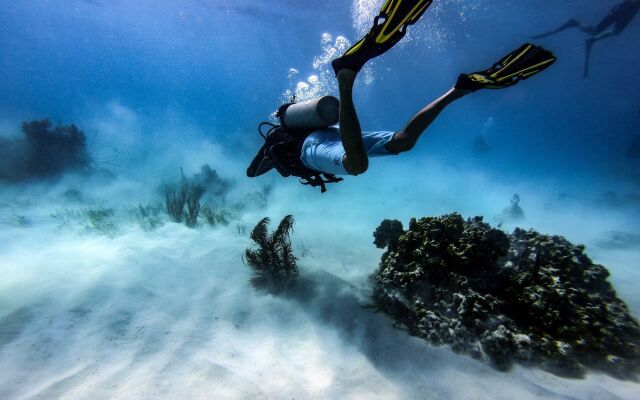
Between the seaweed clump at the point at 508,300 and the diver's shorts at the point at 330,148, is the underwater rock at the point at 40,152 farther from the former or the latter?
the seaweed clump at the point at 508,300

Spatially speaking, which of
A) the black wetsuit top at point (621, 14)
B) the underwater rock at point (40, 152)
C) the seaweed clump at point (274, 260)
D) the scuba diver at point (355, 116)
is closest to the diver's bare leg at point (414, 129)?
the scuba diver at point (355, 116)

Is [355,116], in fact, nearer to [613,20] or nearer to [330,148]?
[330,148]

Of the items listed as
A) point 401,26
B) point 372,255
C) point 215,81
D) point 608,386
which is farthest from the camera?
point 215,81

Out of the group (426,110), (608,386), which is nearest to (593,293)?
(608,386)

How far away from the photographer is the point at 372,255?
775 centimetres

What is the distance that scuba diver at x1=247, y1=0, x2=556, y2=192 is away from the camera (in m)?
2.62

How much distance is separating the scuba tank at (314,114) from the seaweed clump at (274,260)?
1.90 meters

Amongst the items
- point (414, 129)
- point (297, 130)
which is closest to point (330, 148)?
point (414, 129)

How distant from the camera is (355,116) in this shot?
2.79 m

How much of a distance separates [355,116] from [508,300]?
353 cm

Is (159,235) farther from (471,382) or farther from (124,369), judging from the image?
(471,382)

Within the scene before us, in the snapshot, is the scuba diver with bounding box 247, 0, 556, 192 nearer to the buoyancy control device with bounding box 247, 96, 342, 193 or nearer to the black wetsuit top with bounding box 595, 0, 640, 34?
the buoyancy control device with bounding box 247, 96, 342, 193

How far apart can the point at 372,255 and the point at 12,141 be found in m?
18.8

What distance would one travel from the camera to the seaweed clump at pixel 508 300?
341 cm
